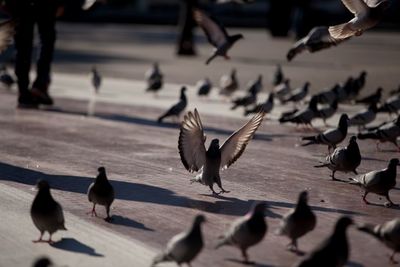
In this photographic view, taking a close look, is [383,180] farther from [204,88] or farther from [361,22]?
[204,88]

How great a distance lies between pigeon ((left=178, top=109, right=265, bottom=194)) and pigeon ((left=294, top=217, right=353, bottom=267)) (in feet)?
8.73

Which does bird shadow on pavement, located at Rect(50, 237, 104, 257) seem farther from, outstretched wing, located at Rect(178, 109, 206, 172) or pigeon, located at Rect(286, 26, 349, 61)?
pigeon, located at Rect(286, 26, 349, 61)

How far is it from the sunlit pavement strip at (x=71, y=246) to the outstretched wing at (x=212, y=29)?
20.3 feet

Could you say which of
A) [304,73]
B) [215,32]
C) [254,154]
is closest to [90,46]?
[304,73]

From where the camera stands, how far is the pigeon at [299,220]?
6.08 meters

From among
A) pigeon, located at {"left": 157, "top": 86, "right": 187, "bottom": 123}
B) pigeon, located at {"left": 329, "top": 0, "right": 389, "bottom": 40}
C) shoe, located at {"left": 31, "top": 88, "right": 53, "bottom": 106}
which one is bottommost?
shoe, located at {"left": 31, "top": 88, "right": 53, "bottom": 106}

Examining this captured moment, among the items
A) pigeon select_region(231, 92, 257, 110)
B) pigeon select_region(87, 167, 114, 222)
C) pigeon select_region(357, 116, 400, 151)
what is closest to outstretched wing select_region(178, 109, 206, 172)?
pigeon select_region(87, 167, 114, 222)

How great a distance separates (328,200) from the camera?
8.13 meters

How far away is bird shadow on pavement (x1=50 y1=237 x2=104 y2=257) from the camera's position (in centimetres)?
621

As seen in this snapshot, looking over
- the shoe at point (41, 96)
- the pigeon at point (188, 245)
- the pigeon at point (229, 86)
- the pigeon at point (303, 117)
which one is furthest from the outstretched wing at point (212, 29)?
the pigeon at point (188, 245)

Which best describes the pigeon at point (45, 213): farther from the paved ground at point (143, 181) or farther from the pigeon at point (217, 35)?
the pigeon at point (217, 35)

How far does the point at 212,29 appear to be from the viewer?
42.8ft

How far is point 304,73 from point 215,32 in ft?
33.7

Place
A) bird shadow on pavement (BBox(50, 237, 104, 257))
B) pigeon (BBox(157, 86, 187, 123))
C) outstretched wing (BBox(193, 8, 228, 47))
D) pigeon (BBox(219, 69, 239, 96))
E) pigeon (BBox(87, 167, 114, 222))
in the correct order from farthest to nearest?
pigeon (BBox(219, 69, 239, 96)) < pigeon (BBox(157, 86, 187, 123)) < outstretched wing (BBox(193, 8, 228, 47)) < pigeon (BBox(87, 167, 114, 222)) < bird shadow on pavement (BBox(50, 237, 104, 257))
